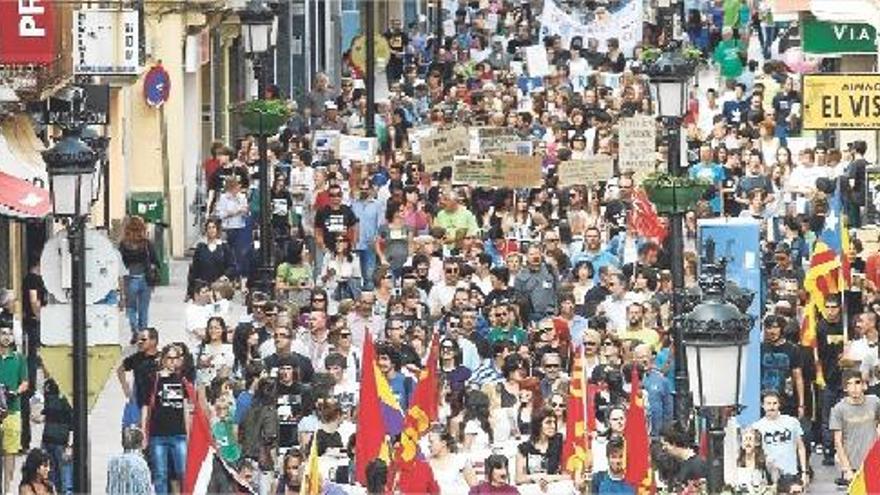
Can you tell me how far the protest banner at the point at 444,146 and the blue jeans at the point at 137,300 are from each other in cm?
585

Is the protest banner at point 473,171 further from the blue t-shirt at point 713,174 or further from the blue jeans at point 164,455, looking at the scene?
the blue jeans at point 164,455

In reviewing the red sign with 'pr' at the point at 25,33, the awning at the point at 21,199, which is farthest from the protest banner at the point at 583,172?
the awning at the point at 21,199

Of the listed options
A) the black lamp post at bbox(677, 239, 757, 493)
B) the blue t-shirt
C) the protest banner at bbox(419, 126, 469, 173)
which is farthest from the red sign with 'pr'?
the black lamp post at bbox(677, 239, 757, 493)

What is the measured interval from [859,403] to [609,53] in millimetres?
31931

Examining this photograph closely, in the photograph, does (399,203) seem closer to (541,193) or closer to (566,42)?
(541,193)

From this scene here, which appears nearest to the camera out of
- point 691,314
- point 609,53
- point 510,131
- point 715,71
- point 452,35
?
point 691,314

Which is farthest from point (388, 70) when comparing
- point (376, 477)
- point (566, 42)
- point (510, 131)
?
point (376, 477)

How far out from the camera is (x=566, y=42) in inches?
2640

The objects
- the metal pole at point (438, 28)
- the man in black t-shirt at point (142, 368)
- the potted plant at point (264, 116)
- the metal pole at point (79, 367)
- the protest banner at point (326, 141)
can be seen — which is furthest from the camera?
the metal pole at point (438, 28)

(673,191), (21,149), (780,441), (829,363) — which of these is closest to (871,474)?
(780,441)

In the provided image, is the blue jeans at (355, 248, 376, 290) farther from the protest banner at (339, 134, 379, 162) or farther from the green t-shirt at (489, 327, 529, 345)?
the green t-shirt at (489, 327, 529, 345)

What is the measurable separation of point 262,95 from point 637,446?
1964 cm

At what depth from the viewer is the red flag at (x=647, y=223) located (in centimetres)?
4078

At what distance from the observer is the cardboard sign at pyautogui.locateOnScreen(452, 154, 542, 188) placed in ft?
146
